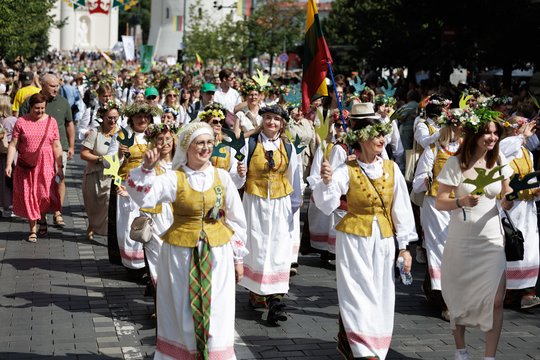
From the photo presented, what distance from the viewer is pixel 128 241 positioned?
10516 mm

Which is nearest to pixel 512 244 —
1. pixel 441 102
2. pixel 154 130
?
pixel 154 130

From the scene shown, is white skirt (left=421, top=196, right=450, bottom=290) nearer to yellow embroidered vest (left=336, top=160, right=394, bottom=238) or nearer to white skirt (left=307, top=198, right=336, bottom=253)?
yellow embroidered vest (left=336, top=160, right=394, bottom=238)

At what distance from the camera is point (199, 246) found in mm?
6754

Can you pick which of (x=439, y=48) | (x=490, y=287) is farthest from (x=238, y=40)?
(x=490, y=287)

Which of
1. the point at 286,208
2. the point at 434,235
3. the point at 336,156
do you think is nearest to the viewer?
the point at 286,208

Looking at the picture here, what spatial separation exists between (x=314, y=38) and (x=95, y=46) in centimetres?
12749

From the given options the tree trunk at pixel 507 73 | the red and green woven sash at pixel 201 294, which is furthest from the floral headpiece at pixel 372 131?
the tree trunk at pixel 507 73

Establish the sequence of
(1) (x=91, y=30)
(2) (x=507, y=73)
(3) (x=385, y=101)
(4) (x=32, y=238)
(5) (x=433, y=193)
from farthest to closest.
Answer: (1) (x=91, y=30), (2) (x=507, y=73), (3) (x=385, y=101), (4) (x=32, y=238), (5) (x=433, y=193)

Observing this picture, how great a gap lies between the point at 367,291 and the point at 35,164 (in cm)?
665

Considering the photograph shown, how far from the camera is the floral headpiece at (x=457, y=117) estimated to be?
24.4 ft

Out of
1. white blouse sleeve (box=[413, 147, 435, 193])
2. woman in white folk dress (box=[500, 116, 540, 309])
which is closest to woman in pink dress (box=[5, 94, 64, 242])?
white blouse sleeve (box=[413, 147, 435, 193])

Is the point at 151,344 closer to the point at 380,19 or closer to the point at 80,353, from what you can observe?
the point at 80,353

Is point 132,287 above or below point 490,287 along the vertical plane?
below

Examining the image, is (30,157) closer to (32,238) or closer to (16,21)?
(32,238)
